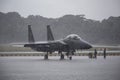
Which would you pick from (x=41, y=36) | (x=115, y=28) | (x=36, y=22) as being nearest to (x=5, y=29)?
(x=41, y=36)

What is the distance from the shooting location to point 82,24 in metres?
122

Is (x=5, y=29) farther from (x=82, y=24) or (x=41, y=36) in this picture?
(x=82, y=24)

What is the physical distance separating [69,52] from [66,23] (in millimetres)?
95281

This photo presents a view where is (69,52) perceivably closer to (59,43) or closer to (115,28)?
(59,43)

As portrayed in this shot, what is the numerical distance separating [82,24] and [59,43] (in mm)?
87438

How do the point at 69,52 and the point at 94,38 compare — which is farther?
the point at 94,38

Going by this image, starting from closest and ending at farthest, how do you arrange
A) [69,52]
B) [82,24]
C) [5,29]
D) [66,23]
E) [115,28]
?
[69,52] < [115,28] < [5,29] < [82,24] < [66,23]

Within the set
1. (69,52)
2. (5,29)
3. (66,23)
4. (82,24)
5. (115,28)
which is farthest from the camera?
(66,23)

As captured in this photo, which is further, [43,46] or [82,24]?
[82,24]

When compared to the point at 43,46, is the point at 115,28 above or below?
above

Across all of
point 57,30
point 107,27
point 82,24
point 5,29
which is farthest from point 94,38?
point 5,29

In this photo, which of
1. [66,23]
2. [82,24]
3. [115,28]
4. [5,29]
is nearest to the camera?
[115,28]

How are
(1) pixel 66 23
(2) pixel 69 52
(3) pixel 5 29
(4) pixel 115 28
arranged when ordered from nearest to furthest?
(2) pixel 69 52
(4) pixel 115 28
(3) pixel 5 29
(1) pixel 66 23

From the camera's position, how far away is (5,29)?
110 metres
